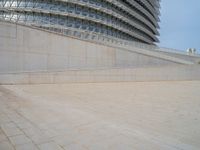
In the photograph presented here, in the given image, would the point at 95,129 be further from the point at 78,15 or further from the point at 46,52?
the point at 78,15

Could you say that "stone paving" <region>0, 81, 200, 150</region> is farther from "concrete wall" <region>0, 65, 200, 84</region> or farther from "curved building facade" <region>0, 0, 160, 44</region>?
"curved building facade" <region>0, 0, 160, 44</region>

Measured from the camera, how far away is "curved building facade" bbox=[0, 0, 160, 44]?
1385 inches

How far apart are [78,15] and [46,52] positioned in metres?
25.8

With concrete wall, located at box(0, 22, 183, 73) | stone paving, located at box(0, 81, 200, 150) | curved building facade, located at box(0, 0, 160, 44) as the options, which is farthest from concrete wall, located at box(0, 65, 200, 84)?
curved building facade, located at box(0, 0, 160, 44)

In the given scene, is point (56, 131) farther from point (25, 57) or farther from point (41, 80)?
point (25, 57)

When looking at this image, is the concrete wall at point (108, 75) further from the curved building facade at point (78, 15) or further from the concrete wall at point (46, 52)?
the curved building facade at point (78, 15)

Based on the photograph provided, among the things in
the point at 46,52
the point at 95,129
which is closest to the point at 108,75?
the point at 46,52

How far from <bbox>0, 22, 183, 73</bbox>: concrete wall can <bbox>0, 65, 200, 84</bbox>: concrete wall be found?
1.56 m

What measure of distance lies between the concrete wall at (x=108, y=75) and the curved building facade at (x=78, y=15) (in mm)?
21106

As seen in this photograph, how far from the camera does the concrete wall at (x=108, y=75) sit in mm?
10031

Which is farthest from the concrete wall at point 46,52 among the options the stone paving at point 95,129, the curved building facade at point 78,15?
the curved building facade at point 78,15

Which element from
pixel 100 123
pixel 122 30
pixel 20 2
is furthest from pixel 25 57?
pixel 122 30

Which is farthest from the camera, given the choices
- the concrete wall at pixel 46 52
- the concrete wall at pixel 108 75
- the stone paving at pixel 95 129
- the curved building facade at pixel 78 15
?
the curved building facade at pixel 78 15

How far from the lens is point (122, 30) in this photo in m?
42.7
